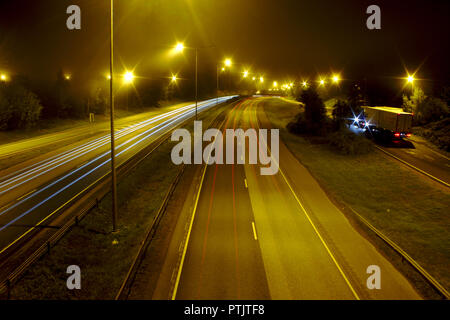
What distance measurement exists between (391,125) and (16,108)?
49.0m

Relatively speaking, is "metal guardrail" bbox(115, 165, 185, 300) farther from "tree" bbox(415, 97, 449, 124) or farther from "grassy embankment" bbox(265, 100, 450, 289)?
"tree" bbox(415, 97, 449, 124)

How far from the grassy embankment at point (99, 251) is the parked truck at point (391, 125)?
3069 cm

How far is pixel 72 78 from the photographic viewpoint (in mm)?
61406

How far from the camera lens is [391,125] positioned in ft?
141

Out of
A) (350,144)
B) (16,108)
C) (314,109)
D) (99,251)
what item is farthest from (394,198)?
(16,108)

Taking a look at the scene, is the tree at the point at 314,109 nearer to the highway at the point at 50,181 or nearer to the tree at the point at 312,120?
the tree at the point at 312,120

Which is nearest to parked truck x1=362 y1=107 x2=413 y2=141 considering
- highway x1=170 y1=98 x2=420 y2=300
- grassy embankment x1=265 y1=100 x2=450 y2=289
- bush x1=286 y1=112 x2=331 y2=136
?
bush x1=286 y1=112 x2=331 y2=136

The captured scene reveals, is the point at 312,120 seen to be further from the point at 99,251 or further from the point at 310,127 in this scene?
the point at 99,251

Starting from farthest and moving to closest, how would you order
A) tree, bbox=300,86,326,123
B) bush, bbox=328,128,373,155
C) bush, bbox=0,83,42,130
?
tree, bbox=300,86,326,123 → bush, bbox=0,83,42,130 → bush, bbox=328,128,373,155

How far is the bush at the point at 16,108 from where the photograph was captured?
4209 centimetres

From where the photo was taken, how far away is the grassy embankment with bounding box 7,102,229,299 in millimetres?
12477

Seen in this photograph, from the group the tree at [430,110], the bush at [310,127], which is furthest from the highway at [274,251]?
the tree at [430,110]

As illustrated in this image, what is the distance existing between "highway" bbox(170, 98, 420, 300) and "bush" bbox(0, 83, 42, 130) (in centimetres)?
3221

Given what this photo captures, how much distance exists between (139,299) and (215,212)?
8740 millimetres
